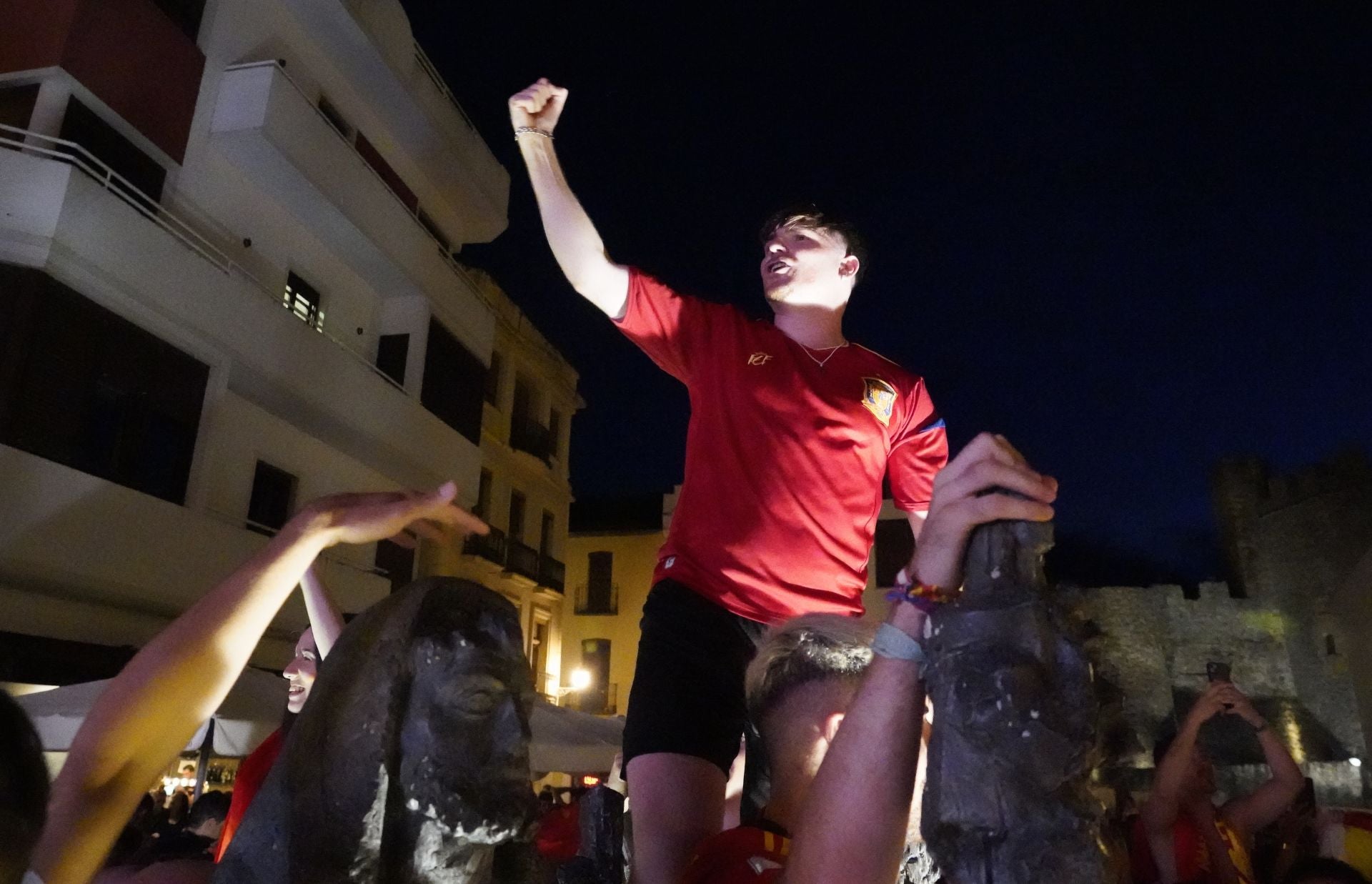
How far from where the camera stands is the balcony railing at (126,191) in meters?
9.76

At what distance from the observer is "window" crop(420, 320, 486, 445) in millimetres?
16969

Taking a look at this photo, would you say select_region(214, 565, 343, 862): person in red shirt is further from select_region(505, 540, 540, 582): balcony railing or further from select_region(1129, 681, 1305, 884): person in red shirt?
select_region(505, 540, 540, 582): balcony railing

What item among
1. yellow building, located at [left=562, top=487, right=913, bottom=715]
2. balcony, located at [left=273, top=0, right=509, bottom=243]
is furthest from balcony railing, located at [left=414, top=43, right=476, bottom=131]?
yellow building, located at [left=562, top=487, right=913, bottom=715]

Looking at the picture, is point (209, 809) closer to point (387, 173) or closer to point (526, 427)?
point (387, 173)

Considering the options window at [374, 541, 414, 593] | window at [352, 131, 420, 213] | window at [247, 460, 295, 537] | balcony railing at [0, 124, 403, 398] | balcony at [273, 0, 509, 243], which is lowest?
window at [374, 541, 414, 593]

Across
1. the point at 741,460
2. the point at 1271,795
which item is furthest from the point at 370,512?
the point at 1271,795

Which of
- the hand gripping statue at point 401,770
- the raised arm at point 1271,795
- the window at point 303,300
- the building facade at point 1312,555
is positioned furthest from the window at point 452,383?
the building facade at point 1312,555

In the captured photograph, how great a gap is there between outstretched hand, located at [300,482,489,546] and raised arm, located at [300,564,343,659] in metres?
0.88

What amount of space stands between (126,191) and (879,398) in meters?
11.5

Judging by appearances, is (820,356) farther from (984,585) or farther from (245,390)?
(245,390)

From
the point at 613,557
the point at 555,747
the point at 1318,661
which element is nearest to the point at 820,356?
the point at 555,747

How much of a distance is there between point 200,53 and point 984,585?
558 inches

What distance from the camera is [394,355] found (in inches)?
649

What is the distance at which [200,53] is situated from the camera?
40.7 ft
